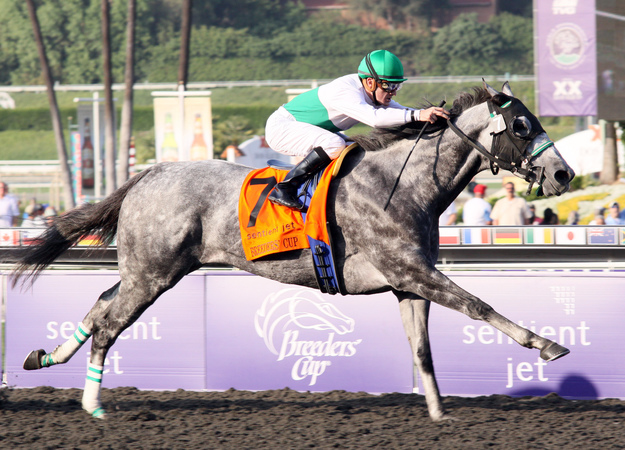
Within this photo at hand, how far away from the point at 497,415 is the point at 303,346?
1638mm

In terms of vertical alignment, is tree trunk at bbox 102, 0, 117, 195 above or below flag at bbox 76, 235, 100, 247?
above

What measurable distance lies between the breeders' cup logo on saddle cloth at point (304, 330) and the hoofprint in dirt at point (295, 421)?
9.6 inches

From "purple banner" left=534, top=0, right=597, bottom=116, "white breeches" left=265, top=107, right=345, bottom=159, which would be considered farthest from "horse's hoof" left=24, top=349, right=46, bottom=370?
"purple banner" left=534, top=0, right=597, bottom=116

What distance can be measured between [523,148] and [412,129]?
0.72 m

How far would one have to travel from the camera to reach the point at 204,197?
5496mm

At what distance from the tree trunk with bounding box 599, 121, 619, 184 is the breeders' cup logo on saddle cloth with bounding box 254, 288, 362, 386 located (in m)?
14.9

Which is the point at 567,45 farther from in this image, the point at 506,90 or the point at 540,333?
the point at 506,90

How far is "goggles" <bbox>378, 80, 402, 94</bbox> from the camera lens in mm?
5084

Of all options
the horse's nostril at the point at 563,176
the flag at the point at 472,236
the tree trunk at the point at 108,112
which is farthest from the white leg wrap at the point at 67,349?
the tree trunk at the point at 108,112

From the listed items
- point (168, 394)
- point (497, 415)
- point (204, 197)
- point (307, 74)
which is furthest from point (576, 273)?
point (307, 74)

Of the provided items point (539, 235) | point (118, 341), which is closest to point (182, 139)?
point (539, 235)

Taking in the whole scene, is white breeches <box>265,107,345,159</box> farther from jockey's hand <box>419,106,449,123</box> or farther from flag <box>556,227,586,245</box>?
flag <box>556,227,586,245</box>

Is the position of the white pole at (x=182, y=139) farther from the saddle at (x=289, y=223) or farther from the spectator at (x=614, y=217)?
the saddle at (x=289, y=223)

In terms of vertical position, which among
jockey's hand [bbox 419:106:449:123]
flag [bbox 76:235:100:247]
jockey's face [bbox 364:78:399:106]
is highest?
jockey's face [bbox 364:78:399:106]
